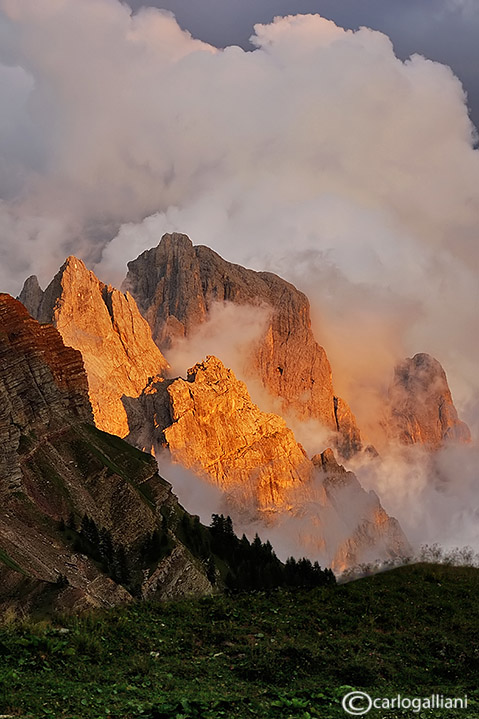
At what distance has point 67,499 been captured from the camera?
280 ft

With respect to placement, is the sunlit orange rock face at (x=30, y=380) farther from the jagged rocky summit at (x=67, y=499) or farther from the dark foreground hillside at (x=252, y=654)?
the dark foreground hillside at (x=252, y=654)

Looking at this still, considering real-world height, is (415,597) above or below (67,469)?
below

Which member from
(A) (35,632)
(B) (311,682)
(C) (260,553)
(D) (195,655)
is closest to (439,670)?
(B) (311,682)

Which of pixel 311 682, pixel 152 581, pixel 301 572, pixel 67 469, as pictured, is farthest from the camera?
pixel 67 469

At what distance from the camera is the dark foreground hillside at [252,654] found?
1931 centimetres

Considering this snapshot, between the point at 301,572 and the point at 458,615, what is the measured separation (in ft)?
114

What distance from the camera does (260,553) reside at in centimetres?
11812

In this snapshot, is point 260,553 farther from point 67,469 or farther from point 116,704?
point 116,704
